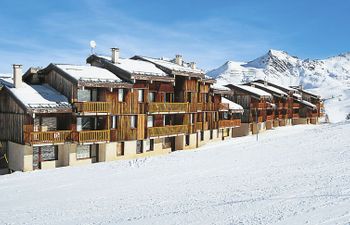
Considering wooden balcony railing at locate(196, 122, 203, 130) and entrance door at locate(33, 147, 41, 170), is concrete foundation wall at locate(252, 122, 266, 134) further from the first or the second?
entrance door at locate(33, 147, 41, 170)

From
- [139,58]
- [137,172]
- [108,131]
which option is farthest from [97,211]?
[139,58]

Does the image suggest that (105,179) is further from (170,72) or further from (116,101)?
(170,72)

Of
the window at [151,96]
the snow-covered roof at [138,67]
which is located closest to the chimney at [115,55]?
the snow-covered roof at [138,67]

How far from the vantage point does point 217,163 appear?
28375mm

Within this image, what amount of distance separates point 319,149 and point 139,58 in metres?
21.4

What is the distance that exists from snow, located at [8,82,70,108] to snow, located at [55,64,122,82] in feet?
6.92

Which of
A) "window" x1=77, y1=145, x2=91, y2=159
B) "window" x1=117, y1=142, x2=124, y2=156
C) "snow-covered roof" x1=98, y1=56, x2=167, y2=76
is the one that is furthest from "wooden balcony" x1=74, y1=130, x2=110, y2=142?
"snow-covered roof" x1=98, y1=56, x2=167, y2=76

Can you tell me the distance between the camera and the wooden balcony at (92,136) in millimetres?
29609

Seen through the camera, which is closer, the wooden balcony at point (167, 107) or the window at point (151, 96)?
the wooden balcony at point (167, 107)

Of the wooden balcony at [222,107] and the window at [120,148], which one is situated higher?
the wooden balcony at [222,107]

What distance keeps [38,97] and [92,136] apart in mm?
5259

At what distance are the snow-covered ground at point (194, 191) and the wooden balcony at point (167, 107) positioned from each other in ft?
18.6

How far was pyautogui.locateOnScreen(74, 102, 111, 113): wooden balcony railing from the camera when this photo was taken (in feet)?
98.1

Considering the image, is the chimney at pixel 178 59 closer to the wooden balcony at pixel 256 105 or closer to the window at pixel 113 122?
the window at pixel 113 122
